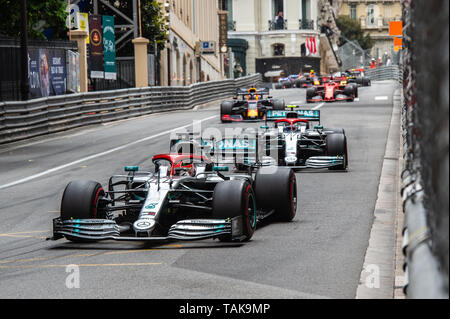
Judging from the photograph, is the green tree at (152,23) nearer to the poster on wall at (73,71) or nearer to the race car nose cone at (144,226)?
the poster on wall at (73,71)

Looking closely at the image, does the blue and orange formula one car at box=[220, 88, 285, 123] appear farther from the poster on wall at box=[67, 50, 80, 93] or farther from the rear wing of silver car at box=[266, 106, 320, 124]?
the rear wing of silver car at box=[266, 106, 320, 124]

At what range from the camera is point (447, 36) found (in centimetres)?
296

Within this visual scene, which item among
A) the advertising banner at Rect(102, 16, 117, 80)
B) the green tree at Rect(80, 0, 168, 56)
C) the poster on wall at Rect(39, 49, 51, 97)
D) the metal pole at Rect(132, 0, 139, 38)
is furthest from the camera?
the green tree at Rect(80, 0, 168, 56)

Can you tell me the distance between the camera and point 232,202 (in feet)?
27.8

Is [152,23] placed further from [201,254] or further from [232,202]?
[201,254]

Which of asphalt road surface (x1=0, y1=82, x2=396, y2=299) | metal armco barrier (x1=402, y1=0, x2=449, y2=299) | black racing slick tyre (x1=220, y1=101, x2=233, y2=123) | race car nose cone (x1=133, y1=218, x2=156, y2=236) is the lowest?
asphalt road surface (x1=0, y1=82, x2=396, y2=299)

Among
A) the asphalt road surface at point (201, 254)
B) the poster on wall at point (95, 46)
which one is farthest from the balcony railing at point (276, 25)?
the asphalt road surface at point (201, 254)

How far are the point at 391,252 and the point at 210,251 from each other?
1.69 metres

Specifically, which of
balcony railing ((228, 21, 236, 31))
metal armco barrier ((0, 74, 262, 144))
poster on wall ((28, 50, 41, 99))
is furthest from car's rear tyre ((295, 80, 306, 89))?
poster on wall ((28, 50, 41, 99))

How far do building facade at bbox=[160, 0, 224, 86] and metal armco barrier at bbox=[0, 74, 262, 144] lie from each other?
23.8ft

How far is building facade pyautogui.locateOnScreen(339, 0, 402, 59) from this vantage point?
11819 cm

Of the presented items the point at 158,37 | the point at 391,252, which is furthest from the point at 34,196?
the point at 158,37

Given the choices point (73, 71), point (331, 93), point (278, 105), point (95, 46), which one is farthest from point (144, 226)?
point (331, 93)

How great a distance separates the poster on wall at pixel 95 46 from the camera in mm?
32906
